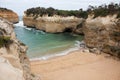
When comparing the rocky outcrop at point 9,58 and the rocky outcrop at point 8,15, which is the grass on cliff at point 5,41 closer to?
the rocky outcrop at point 9,58

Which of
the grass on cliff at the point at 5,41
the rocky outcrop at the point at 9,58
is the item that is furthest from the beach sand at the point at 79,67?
the grass on cliff at the point at 5,41

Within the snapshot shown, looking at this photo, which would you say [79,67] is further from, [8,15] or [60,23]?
[8,15]

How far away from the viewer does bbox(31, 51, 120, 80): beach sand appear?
16.1 meters

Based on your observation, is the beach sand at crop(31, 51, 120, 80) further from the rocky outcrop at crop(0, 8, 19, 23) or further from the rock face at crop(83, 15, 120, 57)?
the rocky outcrop at crop(0, 8, 19, 23)

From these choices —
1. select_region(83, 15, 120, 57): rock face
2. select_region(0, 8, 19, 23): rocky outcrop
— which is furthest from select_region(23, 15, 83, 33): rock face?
select_region(0, 8, 19, 23): rocky outcrop

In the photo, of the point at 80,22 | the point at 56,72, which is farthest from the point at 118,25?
the point at 80,22

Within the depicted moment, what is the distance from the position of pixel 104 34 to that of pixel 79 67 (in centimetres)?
787

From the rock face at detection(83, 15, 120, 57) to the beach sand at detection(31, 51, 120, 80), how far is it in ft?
4.61

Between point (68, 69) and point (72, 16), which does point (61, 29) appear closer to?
point (72, 16)

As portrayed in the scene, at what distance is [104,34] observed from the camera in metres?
25.0

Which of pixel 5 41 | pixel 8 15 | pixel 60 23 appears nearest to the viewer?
pixel 5 41

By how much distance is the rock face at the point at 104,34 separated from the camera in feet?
75.2

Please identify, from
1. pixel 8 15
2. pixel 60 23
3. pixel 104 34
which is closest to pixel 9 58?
pixel 104 34

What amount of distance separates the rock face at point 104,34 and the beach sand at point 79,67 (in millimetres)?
1405
